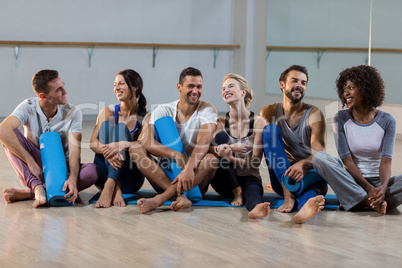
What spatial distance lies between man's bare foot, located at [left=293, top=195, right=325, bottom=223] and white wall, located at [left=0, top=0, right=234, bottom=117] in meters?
4.54

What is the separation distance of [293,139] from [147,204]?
0.85 meters

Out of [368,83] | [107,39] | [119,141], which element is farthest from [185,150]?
[107,39]

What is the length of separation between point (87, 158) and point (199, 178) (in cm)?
167

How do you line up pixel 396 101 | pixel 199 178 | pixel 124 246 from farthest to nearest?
pixel 396 101 < pixel 199 178 < pixel 124 246

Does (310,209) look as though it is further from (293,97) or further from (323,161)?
(293,97)

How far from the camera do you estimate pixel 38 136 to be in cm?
314

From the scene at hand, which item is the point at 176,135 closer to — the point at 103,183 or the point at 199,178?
the point at 199,178

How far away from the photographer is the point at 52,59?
6.66m

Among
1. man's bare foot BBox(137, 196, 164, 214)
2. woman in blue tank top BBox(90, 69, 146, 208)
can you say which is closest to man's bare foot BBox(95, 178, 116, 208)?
woman in blue tank top BBox(90, 69, 146, 208)

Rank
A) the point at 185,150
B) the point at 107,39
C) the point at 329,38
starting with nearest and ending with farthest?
the point at 185,150, the point at 329,38, the point at 107,39

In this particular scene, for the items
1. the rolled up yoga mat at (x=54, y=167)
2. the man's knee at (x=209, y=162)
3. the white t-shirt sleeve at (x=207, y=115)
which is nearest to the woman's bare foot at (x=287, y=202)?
the man's knee at (x=209, y=162)

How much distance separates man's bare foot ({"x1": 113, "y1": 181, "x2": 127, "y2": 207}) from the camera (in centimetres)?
301

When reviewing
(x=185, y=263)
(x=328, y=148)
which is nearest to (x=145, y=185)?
(x=185, y=263)

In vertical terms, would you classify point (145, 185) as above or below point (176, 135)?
below
